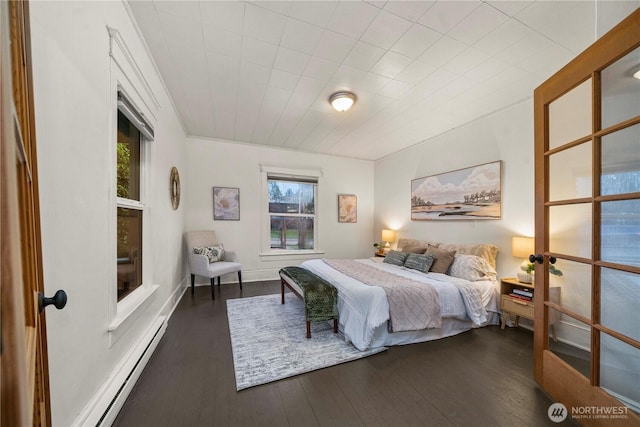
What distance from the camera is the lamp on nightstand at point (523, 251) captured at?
266cm

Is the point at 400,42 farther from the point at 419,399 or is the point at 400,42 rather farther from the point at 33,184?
the point at 419,399

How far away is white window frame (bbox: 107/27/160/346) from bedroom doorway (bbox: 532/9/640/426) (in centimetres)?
284

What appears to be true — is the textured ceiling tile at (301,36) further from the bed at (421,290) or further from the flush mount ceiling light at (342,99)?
the bed at (421,290)

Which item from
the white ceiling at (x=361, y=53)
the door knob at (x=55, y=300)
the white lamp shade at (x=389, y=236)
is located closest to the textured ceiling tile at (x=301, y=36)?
the white ceiling at (x=361, y=53)

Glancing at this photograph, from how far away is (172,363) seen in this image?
2.04m

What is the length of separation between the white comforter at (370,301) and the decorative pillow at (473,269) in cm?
9

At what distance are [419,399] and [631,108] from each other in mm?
2073

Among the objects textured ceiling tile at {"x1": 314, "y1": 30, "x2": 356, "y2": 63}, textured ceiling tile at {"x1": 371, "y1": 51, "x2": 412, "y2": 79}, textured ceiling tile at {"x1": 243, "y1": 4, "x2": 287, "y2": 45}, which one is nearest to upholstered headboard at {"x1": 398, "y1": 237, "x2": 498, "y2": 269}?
textured ceiling tile at {"x1": 371, "y1": 51, "x2": 412, "y2": 79}

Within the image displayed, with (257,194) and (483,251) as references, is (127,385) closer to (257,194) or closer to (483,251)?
(257,194)

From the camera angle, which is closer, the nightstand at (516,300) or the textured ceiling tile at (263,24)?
the textured ceiling tile at (263,24)

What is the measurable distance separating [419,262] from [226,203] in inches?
138

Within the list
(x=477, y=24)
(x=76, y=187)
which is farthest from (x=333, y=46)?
(x=76, y=187)

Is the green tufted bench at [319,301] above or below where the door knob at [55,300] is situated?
below

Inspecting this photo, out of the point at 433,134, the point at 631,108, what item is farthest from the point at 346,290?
the point at 433,134
